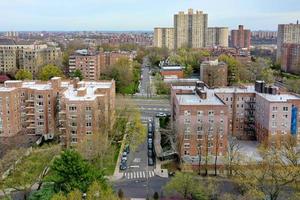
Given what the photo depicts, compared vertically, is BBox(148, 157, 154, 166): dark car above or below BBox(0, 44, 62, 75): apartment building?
below

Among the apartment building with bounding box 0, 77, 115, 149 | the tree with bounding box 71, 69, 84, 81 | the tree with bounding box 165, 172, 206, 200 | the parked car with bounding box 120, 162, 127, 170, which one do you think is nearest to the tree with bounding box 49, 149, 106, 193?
the tree with bounding box 165, 172, 206, 200

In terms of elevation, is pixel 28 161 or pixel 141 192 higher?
pixel 28 161

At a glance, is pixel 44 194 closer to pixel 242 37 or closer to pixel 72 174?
pixel 72 174

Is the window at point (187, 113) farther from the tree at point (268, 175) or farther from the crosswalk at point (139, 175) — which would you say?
the tree at point (268, 175)

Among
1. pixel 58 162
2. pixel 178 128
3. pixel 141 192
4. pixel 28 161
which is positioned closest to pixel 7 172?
pixel 28 161

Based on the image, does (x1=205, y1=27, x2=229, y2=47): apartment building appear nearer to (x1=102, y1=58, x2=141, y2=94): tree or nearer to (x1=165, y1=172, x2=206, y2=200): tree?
(x1=102, y1=58, x2=141, y2=94): tree

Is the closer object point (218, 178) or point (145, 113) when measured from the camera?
point (218, 178)

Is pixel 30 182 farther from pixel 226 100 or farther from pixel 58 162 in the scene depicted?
pixel 226 100
